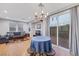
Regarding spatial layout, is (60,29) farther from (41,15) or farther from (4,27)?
(4,27)

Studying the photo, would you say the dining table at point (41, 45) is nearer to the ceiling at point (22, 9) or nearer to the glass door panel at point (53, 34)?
the glass door panel at point (53, 34)

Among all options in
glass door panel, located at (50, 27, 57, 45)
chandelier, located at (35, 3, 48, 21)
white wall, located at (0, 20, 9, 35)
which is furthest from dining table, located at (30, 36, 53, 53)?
white wall, located at (0, 20, 9, 35)

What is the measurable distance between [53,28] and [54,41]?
33 centimetres

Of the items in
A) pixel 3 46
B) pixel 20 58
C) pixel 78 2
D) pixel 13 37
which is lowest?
pixel 20 58

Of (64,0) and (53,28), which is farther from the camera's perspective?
(53,28)

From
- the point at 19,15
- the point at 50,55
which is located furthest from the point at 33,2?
the point at 50,55

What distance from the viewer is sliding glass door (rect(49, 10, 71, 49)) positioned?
8.80 feet

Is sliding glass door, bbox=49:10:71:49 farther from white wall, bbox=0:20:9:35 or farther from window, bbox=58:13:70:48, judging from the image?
white wall, bbox=0:20:9:35

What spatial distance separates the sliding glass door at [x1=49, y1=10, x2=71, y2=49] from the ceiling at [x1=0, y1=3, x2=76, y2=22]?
0.24 metres

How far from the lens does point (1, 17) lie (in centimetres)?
262

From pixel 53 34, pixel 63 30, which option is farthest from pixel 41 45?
pixel 63 30

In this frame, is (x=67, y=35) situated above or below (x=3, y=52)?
above

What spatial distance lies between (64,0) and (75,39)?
953 mm

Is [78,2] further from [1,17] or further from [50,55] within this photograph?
[1,17]
